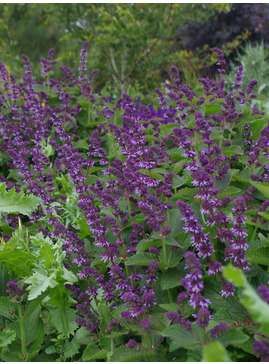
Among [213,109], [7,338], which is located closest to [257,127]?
[213,109]

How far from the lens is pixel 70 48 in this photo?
41.8 feet

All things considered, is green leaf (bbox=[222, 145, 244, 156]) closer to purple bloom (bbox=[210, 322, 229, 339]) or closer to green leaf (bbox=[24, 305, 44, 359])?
purple bloom (bbox=[210, 322, 229, 339])

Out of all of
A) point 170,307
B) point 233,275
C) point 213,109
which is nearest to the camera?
point 233,275

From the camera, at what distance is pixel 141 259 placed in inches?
63.5

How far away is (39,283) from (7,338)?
280 mm

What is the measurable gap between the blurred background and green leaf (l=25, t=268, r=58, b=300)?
4186 millimetres

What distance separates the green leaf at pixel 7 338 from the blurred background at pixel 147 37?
4.35 m

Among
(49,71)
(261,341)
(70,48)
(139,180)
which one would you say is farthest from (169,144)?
(70,48)

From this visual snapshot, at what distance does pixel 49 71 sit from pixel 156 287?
271cm

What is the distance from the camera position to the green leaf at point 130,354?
1424 mm

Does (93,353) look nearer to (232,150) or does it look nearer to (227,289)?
(227,289)

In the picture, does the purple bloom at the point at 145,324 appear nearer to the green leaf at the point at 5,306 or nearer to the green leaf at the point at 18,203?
the green leaf at the point at 5,306

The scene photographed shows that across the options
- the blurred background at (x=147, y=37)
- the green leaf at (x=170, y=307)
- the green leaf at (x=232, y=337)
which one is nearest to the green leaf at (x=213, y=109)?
the green leaf at (x=170, y=307)

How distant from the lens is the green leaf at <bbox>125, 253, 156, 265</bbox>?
5.19 ft
